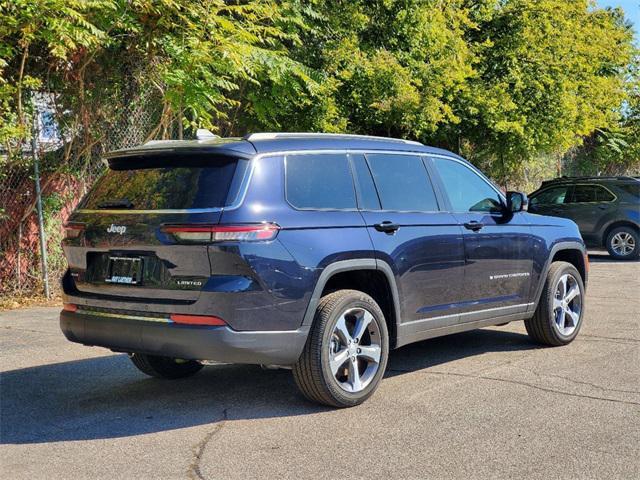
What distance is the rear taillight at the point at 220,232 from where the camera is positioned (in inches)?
189

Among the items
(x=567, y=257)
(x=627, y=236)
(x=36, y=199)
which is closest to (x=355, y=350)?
(x=567, y=257)

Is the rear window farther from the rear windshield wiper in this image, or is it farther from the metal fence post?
the metal fence post

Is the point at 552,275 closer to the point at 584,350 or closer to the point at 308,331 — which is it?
the point at 584,350

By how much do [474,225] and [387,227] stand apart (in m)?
1.15

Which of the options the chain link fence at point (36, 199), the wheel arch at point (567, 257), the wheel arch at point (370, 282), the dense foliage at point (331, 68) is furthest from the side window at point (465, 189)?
the chain link fence at point (36, 199)

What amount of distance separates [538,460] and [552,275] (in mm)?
3344

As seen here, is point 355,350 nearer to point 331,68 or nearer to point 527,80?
point 331,68

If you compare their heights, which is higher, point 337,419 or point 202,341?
point 202,341

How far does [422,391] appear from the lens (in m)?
5.78

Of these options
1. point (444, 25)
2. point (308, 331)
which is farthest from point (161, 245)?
point (444, 25)

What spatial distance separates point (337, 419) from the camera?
5.10m

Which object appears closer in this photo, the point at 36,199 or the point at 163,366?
the point at 163,366

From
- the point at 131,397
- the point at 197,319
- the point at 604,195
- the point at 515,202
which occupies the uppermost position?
the point at 515,202

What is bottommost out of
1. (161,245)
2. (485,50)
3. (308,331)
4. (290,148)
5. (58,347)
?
(58,347)
